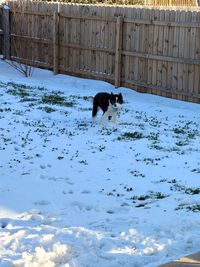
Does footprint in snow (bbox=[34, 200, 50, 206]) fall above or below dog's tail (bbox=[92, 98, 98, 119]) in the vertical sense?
below

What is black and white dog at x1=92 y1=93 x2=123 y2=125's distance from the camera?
1027cm

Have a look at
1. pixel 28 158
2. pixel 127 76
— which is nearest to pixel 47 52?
pixel 127 76

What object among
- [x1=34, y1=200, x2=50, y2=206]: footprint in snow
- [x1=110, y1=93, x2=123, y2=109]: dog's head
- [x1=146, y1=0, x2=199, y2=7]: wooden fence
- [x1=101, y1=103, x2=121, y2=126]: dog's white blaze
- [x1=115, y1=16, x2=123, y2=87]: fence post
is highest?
[x1=146, y1=0, x2=199, y2=7]: wooden fence

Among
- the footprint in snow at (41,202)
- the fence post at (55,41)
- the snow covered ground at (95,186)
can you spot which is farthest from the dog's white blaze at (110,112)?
the fence post at (55,41)

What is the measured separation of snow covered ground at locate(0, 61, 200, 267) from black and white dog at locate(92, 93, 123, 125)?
172 millimetres

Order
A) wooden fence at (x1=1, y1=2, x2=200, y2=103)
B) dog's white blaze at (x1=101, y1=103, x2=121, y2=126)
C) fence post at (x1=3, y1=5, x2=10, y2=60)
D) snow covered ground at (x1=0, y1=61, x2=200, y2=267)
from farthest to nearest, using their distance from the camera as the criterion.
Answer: fence post at (x1=3, y1=5, x2=10, y2=60) → wooden fence at (x1=1, y1=2, x2=200, y2=103) → dog's white blaze at (x1=101, y1=103, x2=121, y2=126) → snow covered ground at (x1=0, y1=61, x2=200, y2=267)

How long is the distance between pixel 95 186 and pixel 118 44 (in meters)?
9.19

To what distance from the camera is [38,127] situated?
991 centimetres

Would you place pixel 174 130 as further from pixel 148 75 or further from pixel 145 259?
pixel 145 259

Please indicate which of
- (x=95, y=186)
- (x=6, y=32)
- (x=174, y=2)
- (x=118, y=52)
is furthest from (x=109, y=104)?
(x=174, y=2)

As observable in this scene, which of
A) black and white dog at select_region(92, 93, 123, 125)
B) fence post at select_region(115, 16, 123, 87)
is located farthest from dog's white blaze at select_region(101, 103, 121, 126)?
fence post at select_region(115, 16, 123, 87)

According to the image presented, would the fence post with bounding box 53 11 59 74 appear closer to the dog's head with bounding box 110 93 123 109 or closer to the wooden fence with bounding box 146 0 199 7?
the dog's head with bounding box 110 93 123 109

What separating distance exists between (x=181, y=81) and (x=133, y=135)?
14.3ft

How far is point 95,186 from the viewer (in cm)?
652
